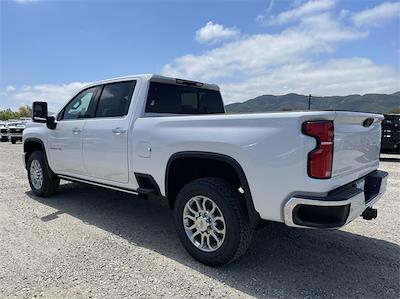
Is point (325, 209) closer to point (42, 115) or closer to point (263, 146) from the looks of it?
point (263, 146)

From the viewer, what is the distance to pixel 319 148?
285cm

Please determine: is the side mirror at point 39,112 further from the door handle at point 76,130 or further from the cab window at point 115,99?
the cab window at point 115,99

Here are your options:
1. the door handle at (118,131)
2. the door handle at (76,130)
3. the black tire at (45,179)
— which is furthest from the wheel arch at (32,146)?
the door handle at (118,131)

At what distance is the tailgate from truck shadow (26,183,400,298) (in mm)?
949

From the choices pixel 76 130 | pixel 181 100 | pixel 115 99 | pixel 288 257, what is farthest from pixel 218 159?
pixel 76 130

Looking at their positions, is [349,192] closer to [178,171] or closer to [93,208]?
[178,171]

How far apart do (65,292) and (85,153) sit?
7.70ft

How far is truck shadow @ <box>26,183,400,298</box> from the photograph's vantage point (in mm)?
3230

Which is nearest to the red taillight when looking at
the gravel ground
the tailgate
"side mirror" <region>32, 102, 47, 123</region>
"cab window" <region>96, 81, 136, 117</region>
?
the tailgate

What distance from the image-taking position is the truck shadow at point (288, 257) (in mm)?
3230

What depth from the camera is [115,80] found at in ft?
16.5

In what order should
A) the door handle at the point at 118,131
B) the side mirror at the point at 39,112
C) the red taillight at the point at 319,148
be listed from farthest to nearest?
the side mirror at the point at 39,112 → the door handle at the point at 118,131 → the red taillight at the point at 319,148

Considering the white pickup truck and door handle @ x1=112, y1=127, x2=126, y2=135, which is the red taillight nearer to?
the white pickup truck

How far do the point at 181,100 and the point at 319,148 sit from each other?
8.59 feet
